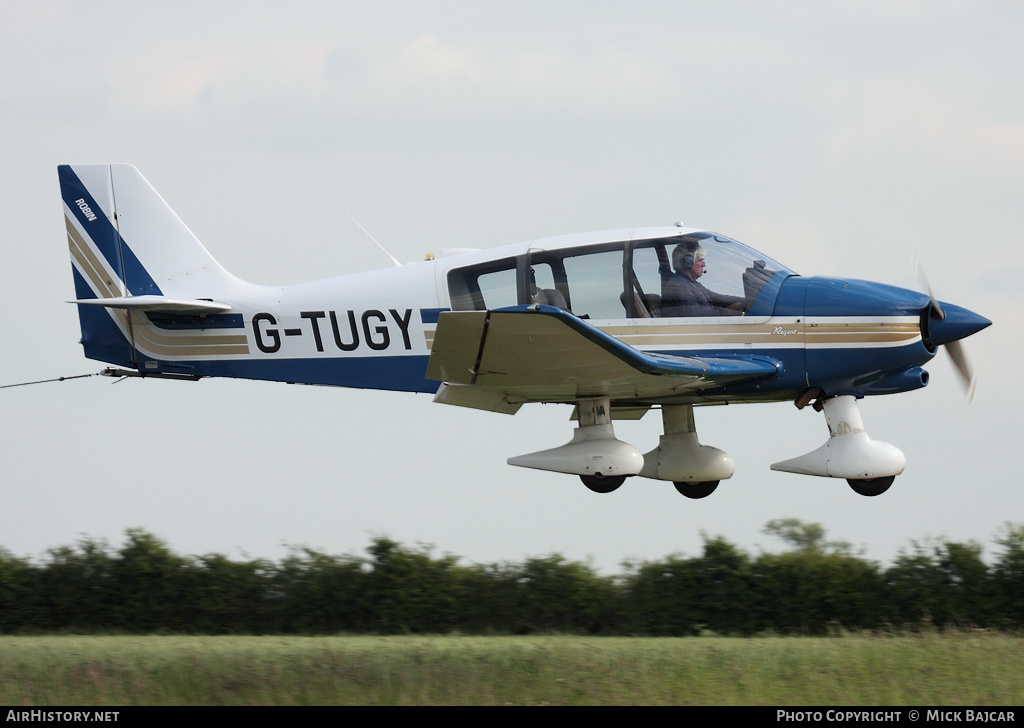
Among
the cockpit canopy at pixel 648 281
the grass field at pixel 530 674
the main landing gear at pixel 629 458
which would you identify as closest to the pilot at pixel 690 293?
the cockpit canopy at pixel 648 281

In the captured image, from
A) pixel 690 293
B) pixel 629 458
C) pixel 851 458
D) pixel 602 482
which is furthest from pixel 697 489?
pixel 690 293

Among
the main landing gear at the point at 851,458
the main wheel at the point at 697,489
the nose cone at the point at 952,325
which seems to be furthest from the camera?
the main wheel at the point at 697,489

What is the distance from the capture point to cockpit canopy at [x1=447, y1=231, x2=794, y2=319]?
32.9ft

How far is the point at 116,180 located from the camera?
12.1m

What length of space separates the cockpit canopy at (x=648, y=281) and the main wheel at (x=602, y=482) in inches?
55.4

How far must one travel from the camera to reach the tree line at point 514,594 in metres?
13.5

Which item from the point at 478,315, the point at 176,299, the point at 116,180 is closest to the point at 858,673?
the point at 478,315

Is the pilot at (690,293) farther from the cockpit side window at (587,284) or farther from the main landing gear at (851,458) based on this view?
the main landing gear at (851,458)

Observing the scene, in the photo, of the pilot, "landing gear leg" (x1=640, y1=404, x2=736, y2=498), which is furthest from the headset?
"landing gear leg" (x1=640, y1=404, x2=736, y2=498)

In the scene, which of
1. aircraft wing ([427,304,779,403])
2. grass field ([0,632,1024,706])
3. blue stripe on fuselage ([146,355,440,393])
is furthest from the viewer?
blue stripe on fuselage ([146,355,440,393])

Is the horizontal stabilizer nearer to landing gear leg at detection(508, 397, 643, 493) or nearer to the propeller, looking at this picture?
landing gear leg at detection(508, 397, 643, 493)

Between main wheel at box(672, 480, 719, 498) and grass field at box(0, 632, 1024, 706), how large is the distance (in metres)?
1.76

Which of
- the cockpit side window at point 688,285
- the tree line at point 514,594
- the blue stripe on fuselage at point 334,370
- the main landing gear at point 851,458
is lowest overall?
the tree line at point 514,594

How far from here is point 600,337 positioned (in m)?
8.78
